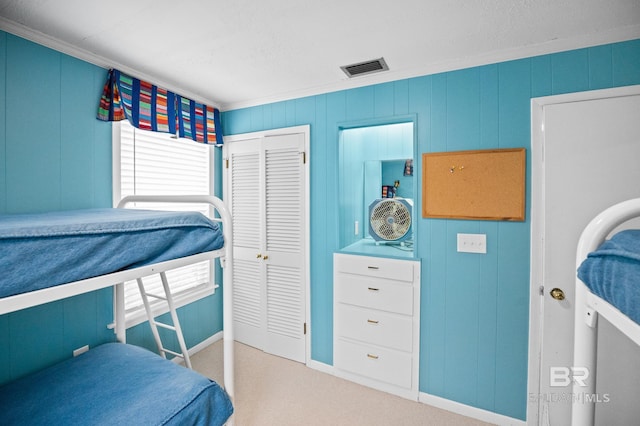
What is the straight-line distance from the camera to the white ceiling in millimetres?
1433

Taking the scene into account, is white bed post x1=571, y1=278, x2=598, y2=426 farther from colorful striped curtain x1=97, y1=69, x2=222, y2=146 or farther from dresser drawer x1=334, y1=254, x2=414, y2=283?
colorful striped curtain x1=97, y1=69, x2=222, y2=146

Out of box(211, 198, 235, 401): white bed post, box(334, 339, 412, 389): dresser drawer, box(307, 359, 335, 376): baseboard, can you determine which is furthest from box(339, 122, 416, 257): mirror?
box(211, 198, 235, 401): white bed post

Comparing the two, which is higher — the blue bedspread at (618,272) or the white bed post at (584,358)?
the blue bedspread at (618,272)

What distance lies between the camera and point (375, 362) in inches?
89.4

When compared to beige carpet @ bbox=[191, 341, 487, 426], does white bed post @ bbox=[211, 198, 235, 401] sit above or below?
above

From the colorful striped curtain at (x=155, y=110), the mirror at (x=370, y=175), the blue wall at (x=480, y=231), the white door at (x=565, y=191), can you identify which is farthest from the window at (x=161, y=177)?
the white door at (x=565, y=191)

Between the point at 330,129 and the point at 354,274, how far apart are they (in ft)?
4.12

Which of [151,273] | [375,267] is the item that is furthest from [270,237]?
[151,273]

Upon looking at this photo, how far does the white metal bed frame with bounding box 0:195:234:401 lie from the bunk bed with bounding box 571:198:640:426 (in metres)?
1.35

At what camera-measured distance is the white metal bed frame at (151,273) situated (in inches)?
33.5

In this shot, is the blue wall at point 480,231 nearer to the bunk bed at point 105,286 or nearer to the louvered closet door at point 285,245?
the louvered closet door at point 285,245

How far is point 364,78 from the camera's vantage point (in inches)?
89.9

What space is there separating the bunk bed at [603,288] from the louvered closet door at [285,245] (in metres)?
2.02

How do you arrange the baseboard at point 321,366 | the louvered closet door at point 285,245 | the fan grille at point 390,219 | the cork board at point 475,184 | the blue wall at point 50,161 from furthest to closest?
the louvered closet door at point 285,245 < the baseboard at point 321,366 < the fan grille at point 390,219 < the cork board at point 475,184 < the blue wall at point 50,161
